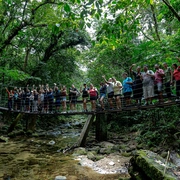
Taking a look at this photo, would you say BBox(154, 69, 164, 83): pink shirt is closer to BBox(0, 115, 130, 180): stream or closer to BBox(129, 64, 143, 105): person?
BBox(129, 64, 143, 105): person

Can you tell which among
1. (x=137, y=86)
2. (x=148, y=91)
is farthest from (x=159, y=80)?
(x=137, y=86)

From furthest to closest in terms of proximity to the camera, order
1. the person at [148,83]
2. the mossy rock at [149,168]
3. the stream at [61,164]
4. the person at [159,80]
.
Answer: the person at [148,83], the person at [159,80], the stream at [61,164], the mossy rock at [149,168]

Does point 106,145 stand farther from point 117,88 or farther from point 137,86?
point 137,86

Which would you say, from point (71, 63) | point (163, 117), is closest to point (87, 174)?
point (163, 117)

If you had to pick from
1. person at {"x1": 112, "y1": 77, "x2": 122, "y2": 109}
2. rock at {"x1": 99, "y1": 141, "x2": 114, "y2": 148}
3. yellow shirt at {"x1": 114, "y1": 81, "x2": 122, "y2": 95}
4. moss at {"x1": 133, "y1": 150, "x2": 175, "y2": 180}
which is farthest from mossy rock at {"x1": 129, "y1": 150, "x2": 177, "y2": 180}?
rock at {"x1": 99, "y1": 141, "x2": 114, "y2": 148}

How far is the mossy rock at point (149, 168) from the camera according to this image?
341 centimetres

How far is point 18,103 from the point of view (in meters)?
10.9

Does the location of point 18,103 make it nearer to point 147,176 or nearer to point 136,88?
point 136,88

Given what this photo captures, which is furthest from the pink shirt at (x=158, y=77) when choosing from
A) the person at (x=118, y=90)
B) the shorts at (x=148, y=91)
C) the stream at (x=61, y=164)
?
the stream at (x=61, y=164)

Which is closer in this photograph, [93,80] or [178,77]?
[178,77]

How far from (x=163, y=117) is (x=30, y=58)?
10.6 m

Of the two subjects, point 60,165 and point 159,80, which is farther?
point 60,165

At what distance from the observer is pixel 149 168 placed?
12.2ft

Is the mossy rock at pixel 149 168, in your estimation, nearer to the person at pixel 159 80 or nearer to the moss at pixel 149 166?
the moss at pixel 149 166
